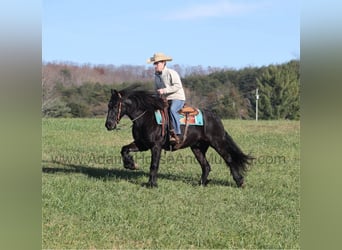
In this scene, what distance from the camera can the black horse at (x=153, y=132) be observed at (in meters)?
7.14

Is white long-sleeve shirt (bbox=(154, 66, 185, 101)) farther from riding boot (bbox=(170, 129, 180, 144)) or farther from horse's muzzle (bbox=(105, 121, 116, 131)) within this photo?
horse's muzzle (bbox=(105, 121, 116, 131))

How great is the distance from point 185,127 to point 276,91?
23.3 meters

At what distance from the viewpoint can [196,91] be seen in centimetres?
3195

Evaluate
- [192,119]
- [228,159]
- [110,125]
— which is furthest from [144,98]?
[228,159]

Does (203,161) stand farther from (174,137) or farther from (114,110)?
(114,110)

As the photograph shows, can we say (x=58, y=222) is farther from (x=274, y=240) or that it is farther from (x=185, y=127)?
(x=185, y=127)

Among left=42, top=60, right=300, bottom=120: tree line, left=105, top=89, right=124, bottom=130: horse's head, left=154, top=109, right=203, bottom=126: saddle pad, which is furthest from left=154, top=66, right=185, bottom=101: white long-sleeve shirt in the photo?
left=42, top=60, right=300, bottom=120: tree line

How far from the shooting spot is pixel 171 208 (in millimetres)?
5758

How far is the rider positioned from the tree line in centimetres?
1765

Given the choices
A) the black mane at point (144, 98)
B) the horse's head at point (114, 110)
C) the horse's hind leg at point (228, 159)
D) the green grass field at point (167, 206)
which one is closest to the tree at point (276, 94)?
the green grass field at point (167, 206)

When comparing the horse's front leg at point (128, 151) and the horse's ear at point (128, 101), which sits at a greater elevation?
the horse's ear at point (128, 101)

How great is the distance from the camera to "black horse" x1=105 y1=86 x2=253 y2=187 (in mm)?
7137

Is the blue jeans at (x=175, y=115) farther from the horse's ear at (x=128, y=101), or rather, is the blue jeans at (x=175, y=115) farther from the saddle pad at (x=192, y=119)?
the horse's ear at (x=128, y=101)

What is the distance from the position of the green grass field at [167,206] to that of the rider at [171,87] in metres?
1.06
